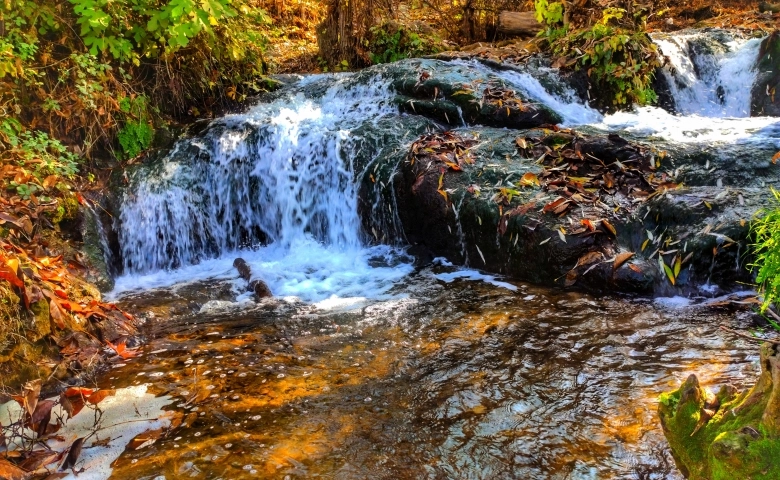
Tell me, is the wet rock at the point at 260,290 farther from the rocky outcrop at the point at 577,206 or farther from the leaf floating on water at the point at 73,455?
the leaf floating on water at the point at 73,455

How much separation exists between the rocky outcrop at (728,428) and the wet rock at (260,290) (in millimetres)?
3800

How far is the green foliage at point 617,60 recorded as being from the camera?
338 inches

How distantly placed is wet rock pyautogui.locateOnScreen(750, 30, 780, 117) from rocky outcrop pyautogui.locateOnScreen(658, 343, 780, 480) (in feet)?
27.5

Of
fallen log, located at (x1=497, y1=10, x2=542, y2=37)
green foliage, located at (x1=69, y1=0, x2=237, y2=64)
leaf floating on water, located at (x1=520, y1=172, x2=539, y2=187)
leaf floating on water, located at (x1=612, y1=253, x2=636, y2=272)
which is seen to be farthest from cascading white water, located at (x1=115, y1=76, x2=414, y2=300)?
fallen log, located at (x1=497, y1=10, x2=542, y2=37)

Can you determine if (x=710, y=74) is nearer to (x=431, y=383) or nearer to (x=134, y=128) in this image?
(x=431, y=383)

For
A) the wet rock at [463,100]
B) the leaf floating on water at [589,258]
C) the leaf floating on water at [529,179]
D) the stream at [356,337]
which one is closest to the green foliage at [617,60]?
the stream at [356,337]

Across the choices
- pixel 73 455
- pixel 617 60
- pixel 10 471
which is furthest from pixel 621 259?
pixel 617 60

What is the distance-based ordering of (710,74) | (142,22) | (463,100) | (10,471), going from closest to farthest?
(10,471) < (142,22) < (463,100) < (710,74)

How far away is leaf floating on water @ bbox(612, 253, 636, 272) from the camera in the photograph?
15.7 feet

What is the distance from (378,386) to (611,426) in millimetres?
1404

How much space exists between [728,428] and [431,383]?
1.79 metres

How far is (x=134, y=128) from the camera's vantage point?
7137 mm

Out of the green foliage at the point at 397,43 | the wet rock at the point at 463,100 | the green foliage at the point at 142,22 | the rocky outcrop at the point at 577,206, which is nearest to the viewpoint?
the rocky outcrop at the point at 577,206

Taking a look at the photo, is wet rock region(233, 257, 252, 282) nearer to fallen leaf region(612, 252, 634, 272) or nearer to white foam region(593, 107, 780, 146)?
fallen leaf region(612, 252, 634, 272)
